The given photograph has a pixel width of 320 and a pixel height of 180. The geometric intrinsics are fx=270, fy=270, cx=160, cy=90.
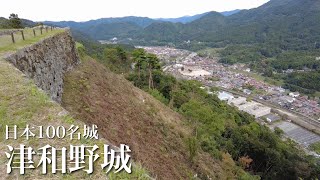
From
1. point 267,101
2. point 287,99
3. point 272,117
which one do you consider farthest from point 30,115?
point 287,99

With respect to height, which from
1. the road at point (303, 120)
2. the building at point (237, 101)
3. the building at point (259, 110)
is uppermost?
the building at point (237, 101)

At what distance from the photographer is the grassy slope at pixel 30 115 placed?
11.4 ft

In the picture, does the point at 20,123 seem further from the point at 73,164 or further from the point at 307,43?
the point at 307,43

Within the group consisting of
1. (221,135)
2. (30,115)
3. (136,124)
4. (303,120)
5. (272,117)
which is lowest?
(303,120)

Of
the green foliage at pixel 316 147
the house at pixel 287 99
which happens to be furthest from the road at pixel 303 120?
the green foliage at pixel 316 147

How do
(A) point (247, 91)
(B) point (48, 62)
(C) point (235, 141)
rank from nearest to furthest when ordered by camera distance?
(B) point (48, 62)
(C) point (235, 141)
(A) point (247, 91)

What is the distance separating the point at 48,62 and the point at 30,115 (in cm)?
614

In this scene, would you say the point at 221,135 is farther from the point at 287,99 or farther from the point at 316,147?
the point at 287,99

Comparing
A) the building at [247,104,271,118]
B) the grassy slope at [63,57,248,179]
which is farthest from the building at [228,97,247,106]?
the grassy slope at [63,57,248,179]

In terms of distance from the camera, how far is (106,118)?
10.7 metres

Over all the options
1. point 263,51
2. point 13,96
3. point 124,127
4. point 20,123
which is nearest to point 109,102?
point 124,127

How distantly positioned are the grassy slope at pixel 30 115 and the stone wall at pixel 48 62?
1675 mm

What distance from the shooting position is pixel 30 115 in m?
4.81

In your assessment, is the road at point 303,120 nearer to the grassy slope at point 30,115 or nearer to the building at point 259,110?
the building at point 259,110
